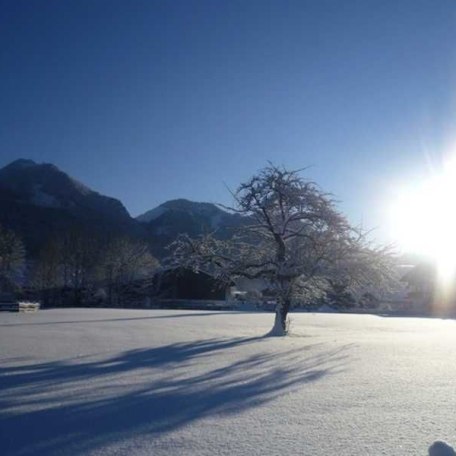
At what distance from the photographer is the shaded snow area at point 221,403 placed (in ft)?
18.7

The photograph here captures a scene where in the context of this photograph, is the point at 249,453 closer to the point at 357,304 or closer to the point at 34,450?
the point at 34,450

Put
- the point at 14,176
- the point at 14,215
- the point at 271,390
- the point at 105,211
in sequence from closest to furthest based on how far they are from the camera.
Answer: the point at 271,390 → the point at 14,215 → the point at 105,211 → the point at 14,176

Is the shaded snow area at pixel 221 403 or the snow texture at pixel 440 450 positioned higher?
the snow texture at pixel 440 450

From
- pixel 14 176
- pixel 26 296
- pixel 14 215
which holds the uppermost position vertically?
pixel 14 176

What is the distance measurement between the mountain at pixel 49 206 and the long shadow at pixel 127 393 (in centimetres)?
8950

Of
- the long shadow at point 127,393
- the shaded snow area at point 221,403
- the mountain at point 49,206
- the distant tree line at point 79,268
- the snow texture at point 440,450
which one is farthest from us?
the mountain at point 49,206

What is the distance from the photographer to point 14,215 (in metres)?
119

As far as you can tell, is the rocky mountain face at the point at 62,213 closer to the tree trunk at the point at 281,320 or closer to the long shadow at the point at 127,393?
the tree trunk at the point at 281,320

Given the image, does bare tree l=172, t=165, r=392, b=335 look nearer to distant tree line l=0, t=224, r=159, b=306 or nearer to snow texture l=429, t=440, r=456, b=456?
snow texture l=429, t=440, r=456, b=456

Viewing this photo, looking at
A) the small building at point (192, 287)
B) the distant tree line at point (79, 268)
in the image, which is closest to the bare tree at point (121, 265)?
the distant tree line at point (79, 268)

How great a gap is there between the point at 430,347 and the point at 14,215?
11590 cm

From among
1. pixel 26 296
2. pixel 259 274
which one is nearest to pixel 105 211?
pixel 26 296

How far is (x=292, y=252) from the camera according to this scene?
23.2m

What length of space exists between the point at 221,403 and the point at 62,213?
128878mm
